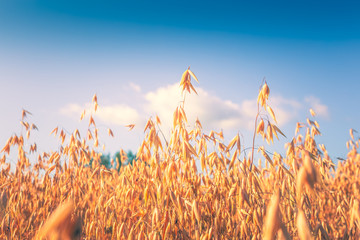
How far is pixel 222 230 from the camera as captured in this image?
1.95 m

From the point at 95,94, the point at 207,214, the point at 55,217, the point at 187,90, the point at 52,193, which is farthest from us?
the point at 95,94

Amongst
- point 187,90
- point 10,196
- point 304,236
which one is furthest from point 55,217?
point 10,196

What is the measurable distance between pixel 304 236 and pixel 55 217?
84 cm

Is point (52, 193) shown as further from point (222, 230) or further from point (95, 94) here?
point (222, 230)

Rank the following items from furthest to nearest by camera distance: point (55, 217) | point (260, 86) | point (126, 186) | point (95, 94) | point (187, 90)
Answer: point (95, 94) → point (126, 186) → point (187, 90) → point (260, 86) → point (55, 217)

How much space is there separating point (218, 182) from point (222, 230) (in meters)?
0.38

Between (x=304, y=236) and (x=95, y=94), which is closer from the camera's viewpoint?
(x=304, y=236)

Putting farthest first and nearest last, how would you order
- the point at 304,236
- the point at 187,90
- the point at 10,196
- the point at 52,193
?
the point at 52,193 < the point at 10,196 < the point at 187,90 < the point at 304,236

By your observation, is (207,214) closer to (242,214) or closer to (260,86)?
(242,214)

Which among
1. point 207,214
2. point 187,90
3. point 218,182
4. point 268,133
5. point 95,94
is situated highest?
point 95,94

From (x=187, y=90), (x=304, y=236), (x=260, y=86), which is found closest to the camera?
(x=304, y=236)

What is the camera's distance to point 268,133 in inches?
71.2

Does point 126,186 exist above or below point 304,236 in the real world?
above

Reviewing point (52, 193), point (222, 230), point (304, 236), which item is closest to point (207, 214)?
point (222, 230)
